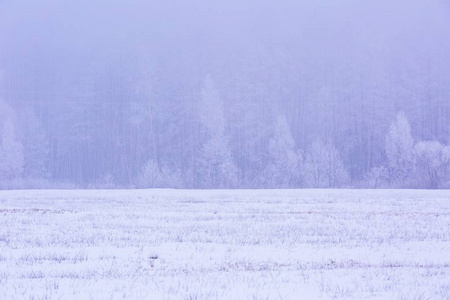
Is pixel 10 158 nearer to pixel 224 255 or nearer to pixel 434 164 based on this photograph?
pixel 434 164

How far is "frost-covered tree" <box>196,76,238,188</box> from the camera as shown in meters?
45.2

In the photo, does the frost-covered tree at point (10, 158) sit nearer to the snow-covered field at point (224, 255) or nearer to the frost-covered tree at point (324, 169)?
the frost-covered tree at point (324, 169)

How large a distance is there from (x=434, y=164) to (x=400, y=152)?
6.52 meters

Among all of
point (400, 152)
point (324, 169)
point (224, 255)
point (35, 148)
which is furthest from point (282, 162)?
point (224, 255)

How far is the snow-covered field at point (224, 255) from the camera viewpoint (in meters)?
6.49

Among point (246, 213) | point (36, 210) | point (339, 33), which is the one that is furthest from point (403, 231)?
point (339, 33)

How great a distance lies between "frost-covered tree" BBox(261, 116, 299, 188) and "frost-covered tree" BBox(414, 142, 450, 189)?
9305 millimetres

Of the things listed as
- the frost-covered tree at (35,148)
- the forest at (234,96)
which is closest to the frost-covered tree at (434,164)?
the forest at (234,96)

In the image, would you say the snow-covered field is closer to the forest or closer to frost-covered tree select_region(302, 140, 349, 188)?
the forest

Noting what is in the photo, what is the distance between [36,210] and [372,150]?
139ft

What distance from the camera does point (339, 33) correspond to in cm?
6981

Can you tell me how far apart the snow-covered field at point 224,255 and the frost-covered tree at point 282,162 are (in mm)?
27201

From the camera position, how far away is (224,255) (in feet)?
29.7

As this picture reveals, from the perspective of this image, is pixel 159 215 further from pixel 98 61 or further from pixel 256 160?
pixel 98 61
